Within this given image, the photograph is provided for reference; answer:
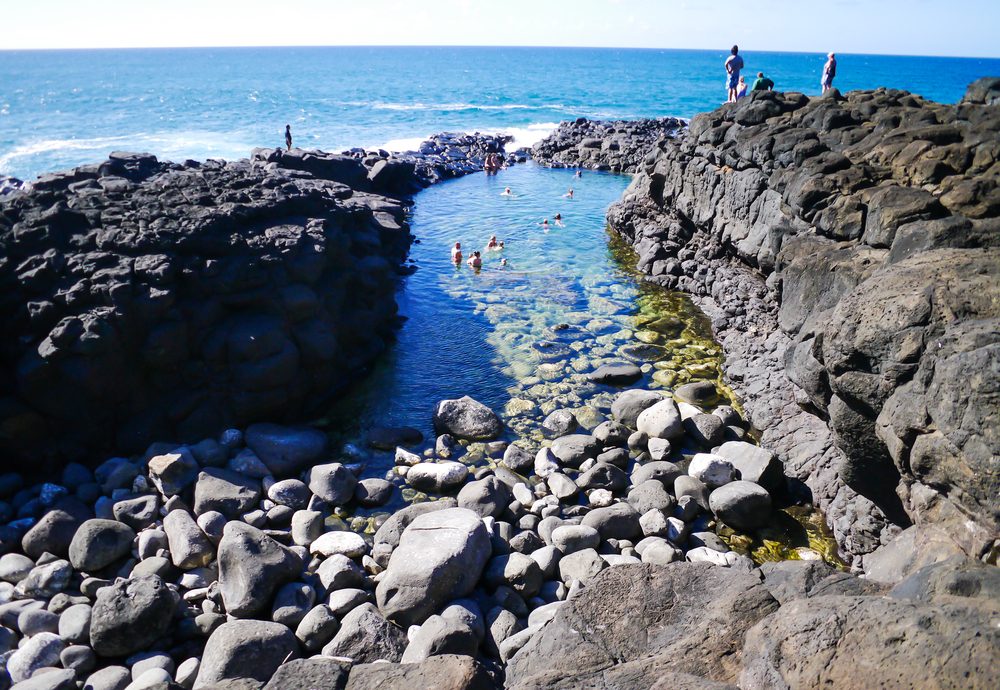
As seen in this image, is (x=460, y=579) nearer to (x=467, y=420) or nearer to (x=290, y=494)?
(x=290, y=494)

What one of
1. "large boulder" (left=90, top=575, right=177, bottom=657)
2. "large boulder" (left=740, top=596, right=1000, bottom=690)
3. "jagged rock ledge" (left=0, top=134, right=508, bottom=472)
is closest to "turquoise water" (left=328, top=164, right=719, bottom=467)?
"jagged rock ledge" (left=0, top=134, right=508, bottom=472)

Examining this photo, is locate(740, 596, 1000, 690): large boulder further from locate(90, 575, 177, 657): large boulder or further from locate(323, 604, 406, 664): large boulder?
locate(90, 575, 177, 657): large boulder

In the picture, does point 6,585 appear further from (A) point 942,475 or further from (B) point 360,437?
(A) point 942,475

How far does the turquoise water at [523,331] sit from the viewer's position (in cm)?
1634

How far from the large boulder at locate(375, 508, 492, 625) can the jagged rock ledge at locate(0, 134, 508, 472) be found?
6.30 m

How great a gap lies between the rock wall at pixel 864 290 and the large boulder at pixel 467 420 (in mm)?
6176

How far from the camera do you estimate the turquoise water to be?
16.3m

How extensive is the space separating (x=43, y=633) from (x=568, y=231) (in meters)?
26.5

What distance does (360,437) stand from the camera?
49.1 feet

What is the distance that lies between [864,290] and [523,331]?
11620 mm

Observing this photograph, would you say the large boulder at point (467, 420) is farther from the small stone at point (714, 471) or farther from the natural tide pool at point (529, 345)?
the small stone at point (714, 471)

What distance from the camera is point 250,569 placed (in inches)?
387

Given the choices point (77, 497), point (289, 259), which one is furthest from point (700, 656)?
point (289, 259)

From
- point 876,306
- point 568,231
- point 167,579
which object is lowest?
point 167,579
